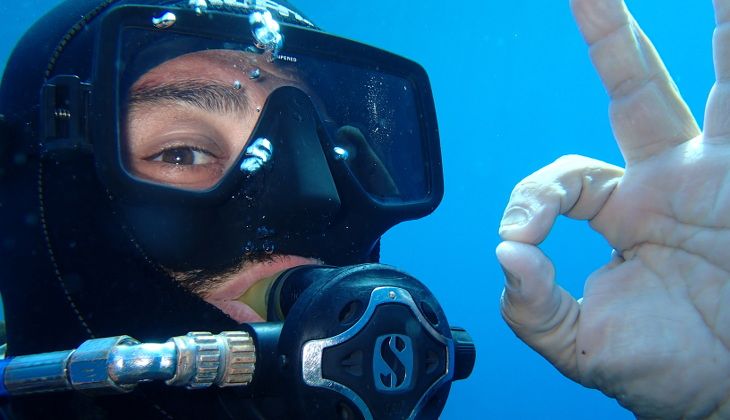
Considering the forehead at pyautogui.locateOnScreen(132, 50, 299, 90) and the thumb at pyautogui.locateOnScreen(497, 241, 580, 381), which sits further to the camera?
the forehead at pyautogui.locateOnScreen(132, 50, 299, 90)

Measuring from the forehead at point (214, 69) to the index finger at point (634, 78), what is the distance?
4.07 ft

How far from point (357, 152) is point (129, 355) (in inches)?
60.9

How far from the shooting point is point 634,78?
1.67m

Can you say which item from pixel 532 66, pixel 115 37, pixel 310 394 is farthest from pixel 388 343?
pixel 532 66

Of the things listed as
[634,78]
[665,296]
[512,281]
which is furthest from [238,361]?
[634,78]

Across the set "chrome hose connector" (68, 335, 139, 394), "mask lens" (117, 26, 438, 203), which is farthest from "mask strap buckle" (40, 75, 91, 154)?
"chrome hose connector" (68, 335, 139, 394)

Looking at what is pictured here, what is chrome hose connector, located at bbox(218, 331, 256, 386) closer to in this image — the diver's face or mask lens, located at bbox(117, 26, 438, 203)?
the diver's face

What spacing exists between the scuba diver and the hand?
0.38 m

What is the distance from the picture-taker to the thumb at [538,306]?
5.25 ft

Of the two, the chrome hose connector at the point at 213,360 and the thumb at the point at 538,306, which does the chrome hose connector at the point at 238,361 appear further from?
the thumb at the point at 538,306

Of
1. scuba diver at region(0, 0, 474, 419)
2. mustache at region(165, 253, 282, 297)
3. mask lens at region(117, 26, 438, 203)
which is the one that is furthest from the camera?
mask lens at region(117, 26, 438, 203)

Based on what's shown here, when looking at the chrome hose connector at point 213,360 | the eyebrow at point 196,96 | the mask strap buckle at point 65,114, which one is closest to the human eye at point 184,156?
the eyebrow at point 196,96

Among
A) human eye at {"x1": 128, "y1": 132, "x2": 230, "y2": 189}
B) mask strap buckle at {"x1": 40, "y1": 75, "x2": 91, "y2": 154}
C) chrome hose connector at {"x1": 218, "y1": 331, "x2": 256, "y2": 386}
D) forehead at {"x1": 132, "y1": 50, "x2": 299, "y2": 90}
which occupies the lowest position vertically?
chrome hose connector at {"x1": 218, "y1": 331, "x2": 256, "y2": 386}

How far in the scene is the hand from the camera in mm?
1598
